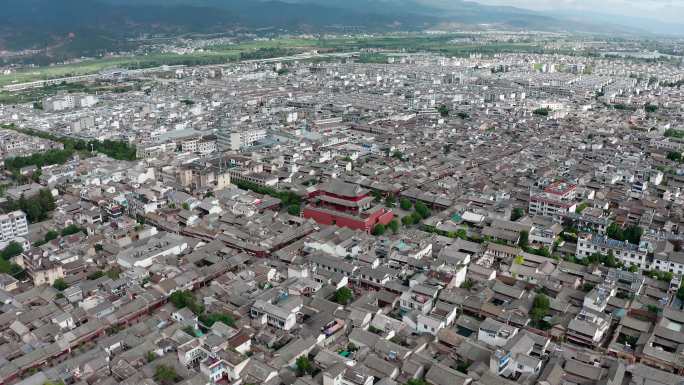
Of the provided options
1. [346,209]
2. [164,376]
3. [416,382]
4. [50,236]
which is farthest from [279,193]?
[416,382]

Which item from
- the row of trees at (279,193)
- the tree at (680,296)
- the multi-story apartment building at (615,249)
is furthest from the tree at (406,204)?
the tree at (680,296)

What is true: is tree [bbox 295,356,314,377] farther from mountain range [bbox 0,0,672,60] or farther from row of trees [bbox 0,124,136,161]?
mountain range [bbox 0,0,672,60]

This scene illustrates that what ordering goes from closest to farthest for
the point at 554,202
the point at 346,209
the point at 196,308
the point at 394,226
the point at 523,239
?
the point at 196,308 → the point at 523,239 → the point at 394,226 → the point at 346,209 → the point at 554,202

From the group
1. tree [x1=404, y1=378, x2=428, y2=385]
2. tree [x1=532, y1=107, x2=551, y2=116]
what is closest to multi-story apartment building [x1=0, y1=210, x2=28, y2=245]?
tree [x1=404, y1=378, x2=428, y2=385]

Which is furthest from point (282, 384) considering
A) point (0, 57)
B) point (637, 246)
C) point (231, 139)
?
point (0, 57)

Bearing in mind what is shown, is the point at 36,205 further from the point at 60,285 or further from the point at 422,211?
the point at 422,211

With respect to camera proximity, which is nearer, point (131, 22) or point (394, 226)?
point (394, 226)

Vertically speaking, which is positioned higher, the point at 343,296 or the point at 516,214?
the point at 516,214

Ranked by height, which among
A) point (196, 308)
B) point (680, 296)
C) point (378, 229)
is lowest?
point (196, 308)
